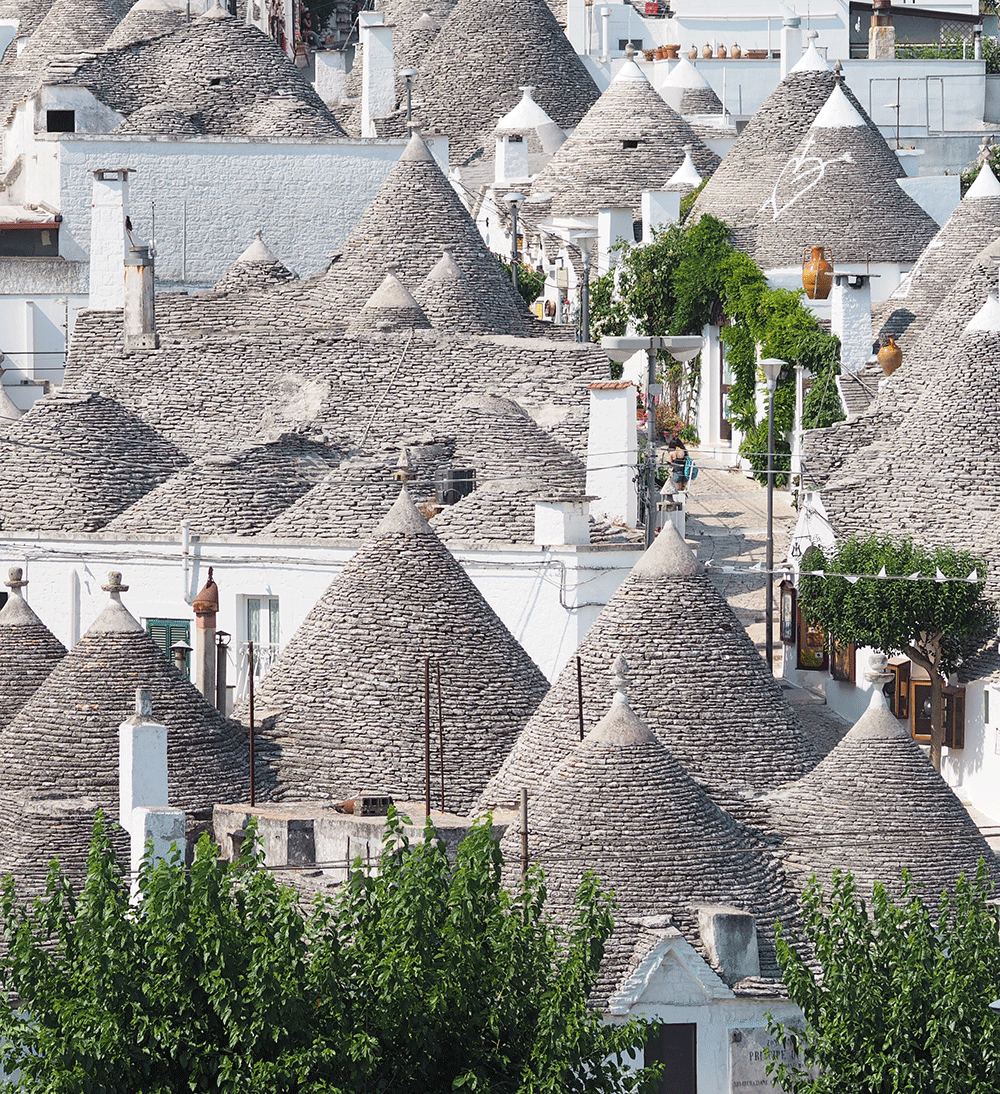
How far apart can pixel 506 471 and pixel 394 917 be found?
74.4ft

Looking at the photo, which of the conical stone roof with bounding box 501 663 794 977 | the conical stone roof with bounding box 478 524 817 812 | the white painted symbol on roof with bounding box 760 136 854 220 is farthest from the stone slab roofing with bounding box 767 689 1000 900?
the white painted symbol on roof with bounding box 760 136 854 220

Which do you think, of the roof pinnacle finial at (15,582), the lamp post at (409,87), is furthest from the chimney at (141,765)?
the lamp post at (409,87)

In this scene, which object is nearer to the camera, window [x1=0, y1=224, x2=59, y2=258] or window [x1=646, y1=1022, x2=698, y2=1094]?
window [x1=646, y1=1022, x2=698, y2=1094]

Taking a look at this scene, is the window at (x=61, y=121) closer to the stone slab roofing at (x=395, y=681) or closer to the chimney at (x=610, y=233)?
the chimney at (x=610, y=233)

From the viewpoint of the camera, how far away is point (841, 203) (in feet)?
233

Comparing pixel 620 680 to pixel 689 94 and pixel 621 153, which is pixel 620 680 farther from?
pixel 689 94

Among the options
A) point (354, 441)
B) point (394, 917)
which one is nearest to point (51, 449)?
point (354, 441)

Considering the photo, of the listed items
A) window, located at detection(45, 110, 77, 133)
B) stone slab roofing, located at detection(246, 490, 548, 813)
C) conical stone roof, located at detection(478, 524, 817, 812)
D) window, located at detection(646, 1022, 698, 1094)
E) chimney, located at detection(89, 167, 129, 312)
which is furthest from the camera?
window, located at detection(45, 110, 77, 133)

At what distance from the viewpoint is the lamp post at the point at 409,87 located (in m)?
75.2

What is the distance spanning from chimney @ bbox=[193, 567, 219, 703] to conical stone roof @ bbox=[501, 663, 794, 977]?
A: 8.76m

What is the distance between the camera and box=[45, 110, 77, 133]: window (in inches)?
2849

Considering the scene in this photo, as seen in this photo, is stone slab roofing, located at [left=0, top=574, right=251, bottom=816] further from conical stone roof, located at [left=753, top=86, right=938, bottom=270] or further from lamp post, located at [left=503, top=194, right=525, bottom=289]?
conical stone roof, located at [left=753, top=86, right=938, bottom=270]

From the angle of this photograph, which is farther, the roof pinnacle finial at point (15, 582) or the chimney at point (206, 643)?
the roof pinnacle finial at point (15, 582)

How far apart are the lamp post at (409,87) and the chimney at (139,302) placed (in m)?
11.7
